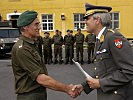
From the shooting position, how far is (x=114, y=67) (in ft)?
10.6

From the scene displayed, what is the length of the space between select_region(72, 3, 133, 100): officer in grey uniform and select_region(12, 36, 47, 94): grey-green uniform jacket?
57cm

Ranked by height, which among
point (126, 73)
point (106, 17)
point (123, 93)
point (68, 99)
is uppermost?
point (106, 17)

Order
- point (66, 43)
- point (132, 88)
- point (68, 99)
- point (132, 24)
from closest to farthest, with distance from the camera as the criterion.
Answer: point (132, 88), point (68, 99), point (66, 43), point (132, 24)

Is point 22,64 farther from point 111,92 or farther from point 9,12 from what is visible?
point 9,12

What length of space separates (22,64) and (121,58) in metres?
1.02

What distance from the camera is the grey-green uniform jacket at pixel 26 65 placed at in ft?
11.3

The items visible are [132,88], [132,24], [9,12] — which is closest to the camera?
[132,88]

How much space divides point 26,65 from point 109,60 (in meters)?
0.85

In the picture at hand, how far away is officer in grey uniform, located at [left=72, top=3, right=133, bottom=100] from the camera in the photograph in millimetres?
3129

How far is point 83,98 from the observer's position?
7941 mm

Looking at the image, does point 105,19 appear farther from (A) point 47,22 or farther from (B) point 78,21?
(A) point 47,22

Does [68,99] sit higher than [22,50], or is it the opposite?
[22,50]

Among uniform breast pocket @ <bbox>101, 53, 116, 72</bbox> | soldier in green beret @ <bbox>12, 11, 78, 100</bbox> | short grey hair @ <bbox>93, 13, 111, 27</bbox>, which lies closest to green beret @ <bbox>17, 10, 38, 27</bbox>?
soldier in green beret @ <bbox>12, 11, 78, 100</bbox>

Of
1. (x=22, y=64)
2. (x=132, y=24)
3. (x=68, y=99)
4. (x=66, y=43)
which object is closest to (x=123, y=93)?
(x=22, y=64)
